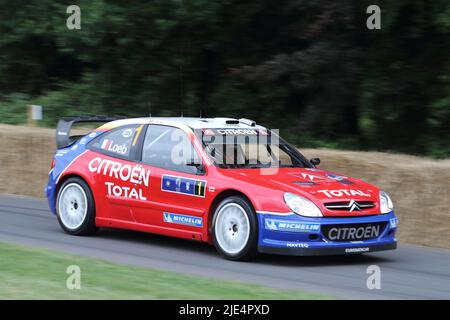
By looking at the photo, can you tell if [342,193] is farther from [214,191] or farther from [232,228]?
[214,191]

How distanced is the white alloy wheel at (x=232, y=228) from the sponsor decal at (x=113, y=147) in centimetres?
189

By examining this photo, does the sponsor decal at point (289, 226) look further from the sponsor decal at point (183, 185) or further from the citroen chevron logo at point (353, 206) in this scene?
the sponsor decal at point (183, 185)

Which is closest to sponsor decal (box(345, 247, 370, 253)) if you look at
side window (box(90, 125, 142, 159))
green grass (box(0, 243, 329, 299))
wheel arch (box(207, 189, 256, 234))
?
wheel arch (box(207, 189, 256, 234))

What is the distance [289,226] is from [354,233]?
0.76 m

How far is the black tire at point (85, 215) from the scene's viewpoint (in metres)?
11.6

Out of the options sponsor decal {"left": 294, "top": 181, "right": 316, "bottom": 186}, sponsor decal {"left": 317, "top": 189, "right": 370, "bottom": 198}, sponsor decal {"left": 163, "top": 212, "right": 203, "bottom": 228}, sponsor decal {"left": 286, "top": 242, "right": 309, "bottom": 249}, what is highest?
sponsor decal {"left": 294, "top": 181, "right": 316, "bottom": 186}

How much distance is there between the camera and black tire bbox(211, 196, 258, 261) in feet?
32.5

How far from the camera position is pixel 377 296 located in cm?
835

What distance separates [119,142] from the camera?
11648 millimetres

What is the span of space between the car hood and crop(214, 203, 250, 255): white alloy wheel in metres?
0.36

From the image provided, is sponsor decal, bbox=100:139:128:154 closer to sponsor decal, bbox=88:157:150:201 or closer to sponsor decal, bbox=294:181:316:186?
sponsor decal, bbox=88:157:150:201

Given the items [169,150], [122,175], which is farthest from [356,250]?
[122,175]

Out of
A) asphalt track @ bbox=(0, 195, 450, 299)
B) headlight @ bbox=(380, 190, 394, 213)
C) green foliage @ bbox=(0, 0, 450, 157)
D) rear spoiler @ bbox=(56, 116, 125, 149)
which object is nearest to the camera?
asphalt track @ bbox=(0, 195, 450, 299)

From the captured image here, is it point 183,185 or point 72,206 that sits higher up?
point 183,185
